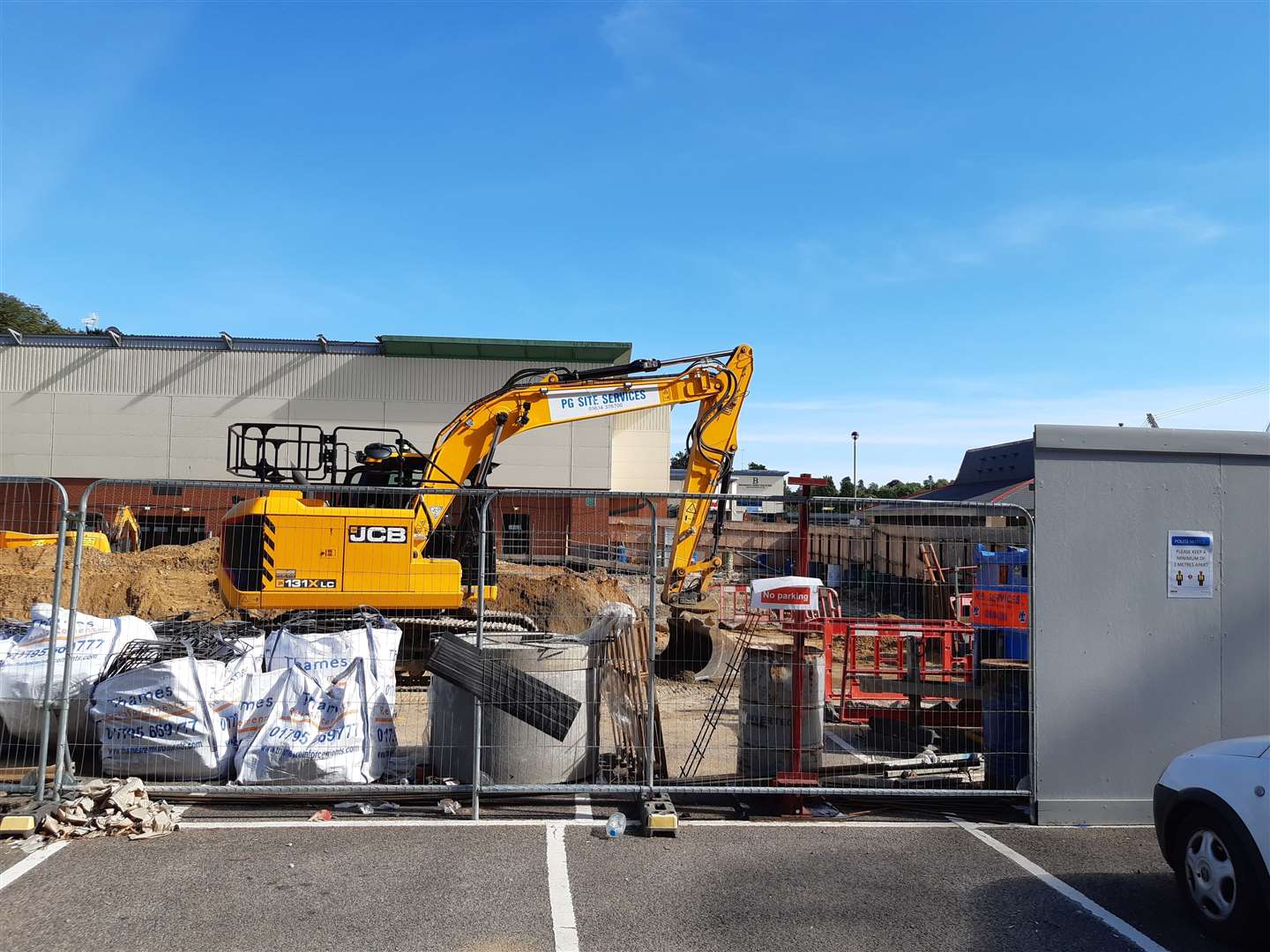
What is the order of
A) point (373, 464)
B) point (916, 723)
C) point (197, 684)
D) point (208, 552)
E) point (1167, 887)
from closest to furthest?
point (1167, 887) → point (197, 684) → point (916, 723) → point (373, 464) → point (208, 552)

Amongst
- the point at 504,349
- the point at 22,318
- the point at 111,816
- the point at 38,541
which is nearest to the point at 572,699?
the point at 111,816

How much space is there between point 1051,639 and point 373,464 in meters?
8.63

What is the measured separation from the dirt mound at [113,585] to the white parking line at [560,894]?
33.1 ft

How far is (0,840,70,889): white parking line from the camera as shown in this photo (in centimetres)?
513

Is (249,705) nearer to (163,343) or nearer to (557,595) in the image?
(557,595)

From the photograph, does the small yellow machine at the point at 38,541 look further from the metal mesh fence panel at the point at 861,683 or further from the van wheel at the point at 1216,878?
the van wheel at the point at 1216,878

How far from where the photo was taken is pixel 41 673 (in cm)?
708

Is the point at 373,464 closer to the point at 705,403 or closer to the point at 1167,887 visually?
the point at 705,403

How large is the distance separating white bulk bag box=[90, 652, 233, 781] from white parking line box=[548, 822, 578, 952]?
2607 millimetres

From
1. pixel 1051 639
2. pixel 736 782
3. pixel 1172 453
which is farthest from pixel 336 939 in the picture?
pixel 1172 453

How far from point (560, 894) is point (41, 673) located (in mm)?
4732

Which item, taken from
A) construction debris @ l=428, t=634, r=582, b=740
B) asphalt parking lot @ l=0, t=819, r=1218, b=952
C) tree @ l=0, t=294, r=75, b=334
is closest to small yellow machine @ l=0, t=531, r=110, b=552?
asphalt parking lot @ l=0, t=819, r=1218, b=952

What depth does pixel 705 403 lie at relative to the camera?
13.9 metres

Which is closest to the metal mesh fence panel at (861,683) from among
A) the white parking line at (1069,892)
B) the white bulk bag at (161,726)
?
the white parking line at (1069,892)
